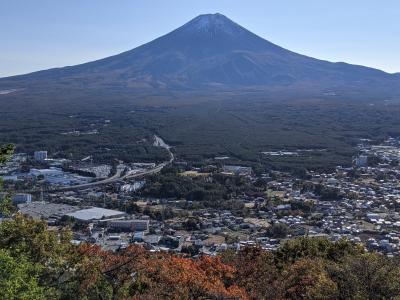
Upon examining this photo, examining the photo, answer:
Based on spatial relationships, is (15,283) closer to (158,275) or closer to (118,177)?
(158,275)

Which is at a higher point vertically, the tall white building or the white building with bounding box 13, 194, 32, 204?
the white building with bounding box 13, 194, 32, 204

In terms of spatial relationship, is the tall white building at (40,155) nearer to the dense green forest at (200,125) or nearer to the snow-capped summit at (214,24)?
the dense green forest at (200,125)

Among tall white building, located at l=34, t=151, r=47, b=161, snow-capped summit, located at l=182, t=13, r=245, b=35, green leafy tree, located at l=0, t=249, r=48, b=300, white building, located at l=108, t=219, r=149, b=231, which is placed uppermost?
snow-capped summit, located at l=182, t=13, r=245, b=35

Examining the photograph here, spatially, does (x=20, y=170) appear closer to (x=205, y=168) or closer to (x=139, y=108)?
(x=205, y=168)

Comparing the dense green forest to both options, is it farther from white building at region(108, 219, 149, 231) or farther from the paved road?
white building at region(108, 219, 149, 231)

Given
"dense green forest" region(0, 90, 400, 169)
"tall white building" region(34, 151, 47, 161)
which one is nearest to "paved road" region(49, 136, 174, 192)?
"dense green forest" region(0, 90, 400, 169)

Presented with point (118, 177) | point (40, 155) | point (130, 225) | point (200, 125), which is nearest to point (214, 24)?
point (200, 125)
